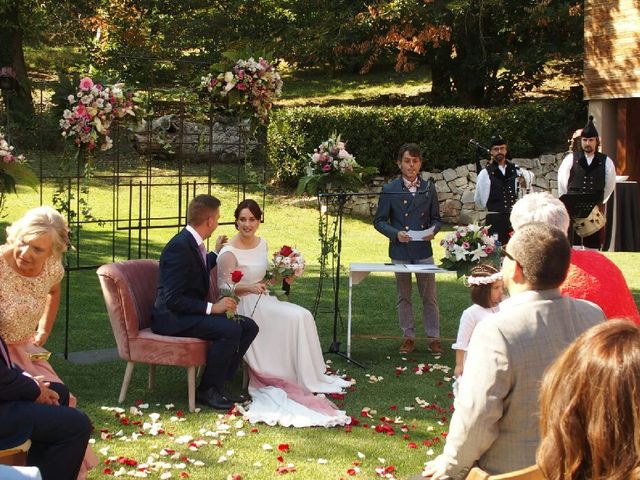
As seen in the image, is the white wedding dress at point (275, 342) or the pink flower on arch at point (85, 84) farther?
the pink flower on arch at point (85, 84)

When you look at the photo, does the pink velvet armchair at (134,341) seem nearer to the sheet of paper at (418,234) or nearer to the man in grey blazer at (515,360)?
the sheet of paper at (418,234)

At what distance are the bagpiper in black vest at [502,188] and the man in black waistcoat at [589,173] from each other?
90cm

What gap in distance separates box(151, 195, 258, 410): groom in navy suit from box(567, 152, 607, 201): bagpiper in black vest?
220 inches

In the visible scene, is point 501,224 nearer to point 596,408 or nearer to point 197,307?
point 197,307

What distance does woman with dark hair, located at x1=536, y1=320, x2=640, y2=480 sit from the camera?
6.68 ft

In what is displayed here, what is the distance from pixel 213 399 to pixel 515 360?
13.8 feet

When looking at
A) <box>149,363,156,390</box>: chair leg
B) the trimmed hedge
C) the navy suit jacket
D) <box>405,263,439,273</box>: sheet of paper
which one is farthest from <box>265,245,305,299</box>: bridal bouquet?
the trimmed hedge

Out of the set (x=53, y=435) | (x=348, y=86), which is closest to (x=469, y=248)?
(x=53, y=435)

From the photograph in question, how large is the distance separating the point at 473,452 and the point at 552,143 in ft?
57.7

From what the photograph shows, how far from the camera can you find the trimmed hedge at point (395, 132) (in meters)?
18.2

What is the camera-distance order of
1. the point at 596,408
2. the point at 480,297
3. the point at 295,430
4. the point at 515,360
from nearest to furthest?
the point at 596,408 < the point at 515,360 < the point at 480,297 < the point at 295,430

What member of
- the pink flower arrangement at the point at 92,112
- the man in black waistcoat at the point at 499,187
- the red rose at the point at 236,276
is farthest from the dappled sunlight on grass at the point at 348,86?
the red rose at the point at 236,276

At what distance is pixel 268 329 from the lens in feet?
25.6

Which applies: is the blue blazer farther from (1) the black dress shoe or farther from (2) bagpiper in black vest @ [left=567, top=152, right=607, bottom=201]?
(2) bagpiper in black vest @ [left=567, top=152, right=607, bottom=201]
